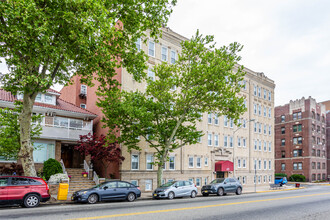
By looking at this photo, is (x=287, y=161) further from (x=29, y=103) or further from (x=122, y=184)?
(x=29, y=103)

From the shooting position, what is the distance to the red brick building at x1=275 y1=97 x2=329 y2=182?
67.0m

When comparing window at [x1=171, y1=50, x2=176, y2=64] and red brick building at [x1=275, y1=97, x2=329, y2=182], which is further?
red brick building at [x1=275, y1=97, x2=329, y2=182]

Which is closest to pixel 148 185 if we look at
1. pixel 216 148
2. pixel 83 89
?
pixel 216 148

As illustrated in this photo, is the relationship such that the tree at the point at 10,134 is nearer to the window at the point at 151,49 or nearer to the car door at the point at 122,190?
the car door at the point at 122,190

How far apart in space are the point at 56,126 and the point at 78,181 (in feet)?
18.6

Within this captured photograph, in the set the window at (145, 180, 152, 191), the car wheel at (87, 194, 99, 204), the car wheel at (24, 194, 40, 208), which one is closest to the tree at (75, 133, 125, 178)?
the window at (145, 180, 152, 191)

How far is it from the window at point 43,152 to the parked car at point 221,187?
14.6m

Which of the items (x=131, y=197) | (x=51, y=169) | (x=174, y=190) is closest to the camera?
(x=131, y=197)

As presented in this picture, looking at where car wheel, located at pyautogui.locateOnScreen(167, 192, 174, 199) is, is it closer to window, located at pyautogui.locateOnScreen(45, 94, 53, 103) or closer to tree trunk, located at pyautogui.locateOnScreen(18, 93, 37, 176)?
tree trunk, located at pyautogui.locateOnScreen(18, 93, 37, 176)

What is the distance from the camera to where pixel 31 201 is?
51.5 feet

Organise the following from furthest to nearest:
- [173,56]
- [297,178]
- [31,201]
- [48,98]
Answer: [297,178]
[173,56]
[48,98]
[31,201]

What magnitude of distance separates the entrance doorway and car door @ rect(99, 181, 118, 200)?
1269cm

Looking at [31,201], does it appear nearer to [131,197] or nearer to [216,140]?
[131,197]

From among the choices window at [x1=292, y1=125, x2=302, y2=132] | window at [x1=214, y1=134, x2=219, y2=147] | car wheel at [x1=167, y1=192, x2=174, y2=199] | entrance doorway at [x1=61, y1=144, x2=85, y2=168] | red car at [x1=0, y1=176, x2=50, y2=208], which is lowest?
car wheel at [x1=167, y1=192, x2=174, y2=199]
